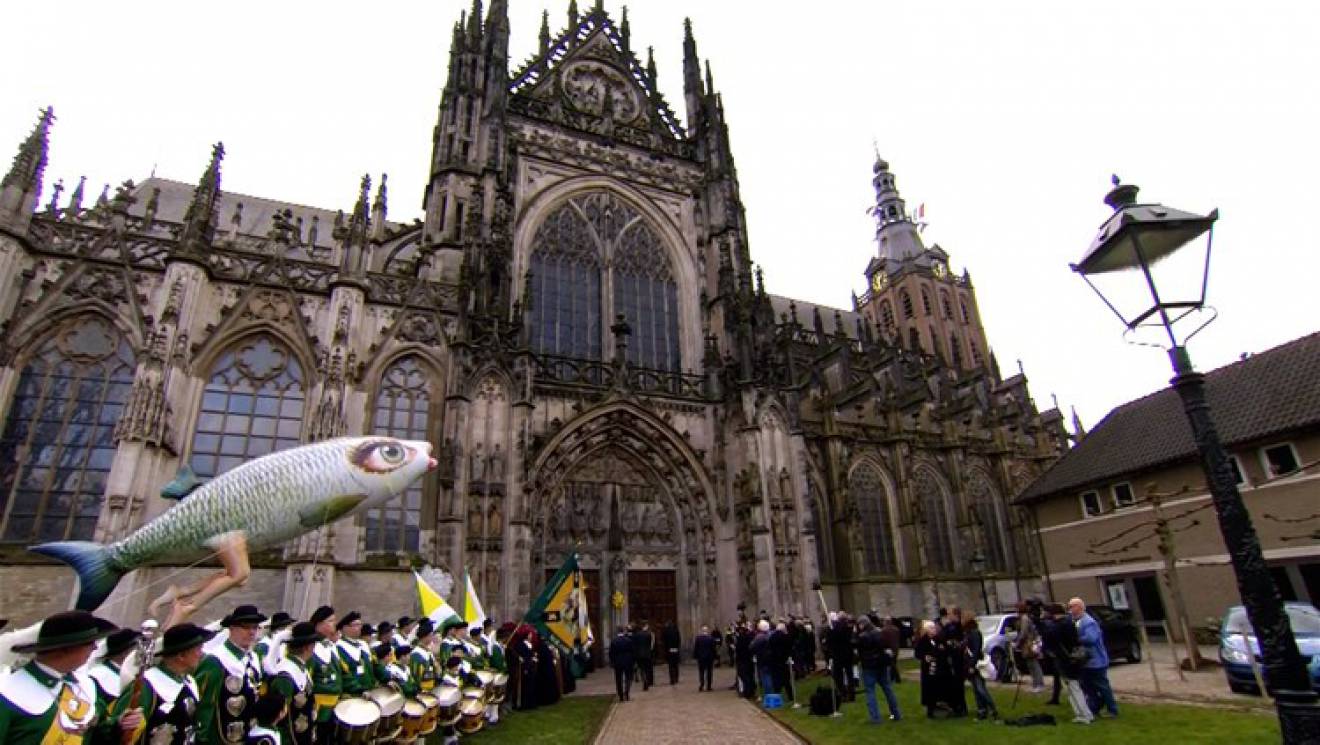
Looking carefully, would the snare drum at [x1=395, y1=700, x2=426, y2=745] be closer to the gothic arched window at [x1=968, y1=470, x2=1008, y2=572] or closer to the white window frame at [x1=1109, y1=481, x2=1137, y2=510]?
the white window frame at [x1=1109, y1=481, x2=1137, y2=510]

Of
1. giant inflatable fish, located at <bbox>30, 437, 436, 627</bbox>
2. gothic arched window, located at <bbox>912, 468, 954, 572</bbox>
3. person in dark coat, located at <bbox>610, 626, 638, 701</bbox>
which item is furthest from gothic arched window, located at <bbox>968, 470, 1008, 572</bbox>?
giant inflatable fish, located at <bbox>30, 437, 436, 627</bbox>

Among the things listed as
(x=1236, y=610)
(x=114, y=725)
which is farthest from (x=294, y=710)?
(x=1236, y=610)

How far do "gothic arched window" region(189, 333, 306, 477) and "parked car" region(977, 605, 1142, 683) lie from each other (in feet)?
57.2


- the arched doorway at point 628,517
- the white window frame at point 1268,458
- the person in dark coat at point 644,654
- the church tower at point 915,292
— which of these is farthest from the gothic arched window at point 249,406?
the church tower at point 915,292

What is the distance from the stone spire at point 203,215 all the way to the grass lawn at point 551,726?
14010mm

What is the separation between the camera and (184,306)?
54.2ft

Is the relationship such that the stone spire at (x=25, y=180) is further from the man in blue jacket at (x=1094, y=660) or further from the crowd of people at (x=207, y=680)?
the man in blue jacket at (x=1094, y=660)

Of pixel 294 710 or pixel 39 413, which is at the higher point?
pixel 39 413

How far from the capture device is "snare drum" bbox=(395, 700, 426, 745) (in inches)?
274

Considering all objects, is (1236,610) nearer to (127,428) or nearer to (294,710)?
(294,710)

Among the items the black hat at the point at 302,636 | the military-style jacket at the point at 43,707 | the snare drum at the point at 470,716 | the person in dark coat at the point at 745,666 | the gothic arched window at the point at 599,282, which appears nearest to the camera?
the military-style jacket at the point at 43,707

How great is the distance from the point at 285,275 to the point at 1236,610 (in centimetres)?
2248

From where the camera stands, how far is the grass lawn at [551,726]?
936cm

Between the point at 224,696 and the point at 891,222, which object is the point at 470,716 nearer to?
the point at 224,696
